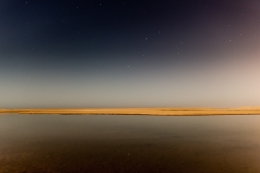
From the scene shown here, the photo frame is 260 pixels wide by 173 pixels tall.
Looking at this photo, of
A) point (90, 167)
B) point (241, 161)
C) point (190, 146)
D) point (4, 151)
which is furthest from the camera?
point (190, 146)

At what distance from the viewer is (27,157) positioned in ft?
28.4

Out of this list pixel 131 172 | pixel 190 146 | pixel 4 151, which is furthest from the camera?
pixel 190 146

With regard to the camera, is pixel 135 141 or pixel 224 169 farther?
pixel 135 141

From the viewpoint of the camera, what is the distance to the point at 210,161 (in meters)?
8.05

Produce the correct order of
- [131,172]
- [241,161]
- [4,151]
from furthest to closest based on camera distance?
[4,151] → [241,161] → [131,172]

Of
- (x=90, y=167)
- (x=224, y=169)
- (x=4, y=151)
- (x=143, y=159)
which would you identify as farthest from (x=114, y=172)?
(x=4, y=151)

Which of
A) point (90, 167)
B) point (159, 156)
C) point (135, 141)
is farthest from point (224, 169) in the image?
point (135, 141)

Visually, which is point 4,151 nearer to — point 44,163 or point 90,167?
point 44,163

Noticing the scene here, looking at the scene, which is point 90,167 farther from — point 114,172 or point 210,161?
point 210,161

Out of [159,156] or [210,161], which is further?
[159,156]

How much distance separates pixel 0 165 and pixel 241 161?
27.5ft

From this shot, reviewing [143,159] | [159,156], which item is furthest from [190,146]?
[143,159]

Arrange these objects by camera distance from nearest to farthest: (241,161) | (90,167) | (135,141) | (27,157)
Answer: (90,167)
(241,161)
(27,157)
(135,141)

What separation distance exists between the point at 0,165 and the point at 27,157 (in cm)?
113
